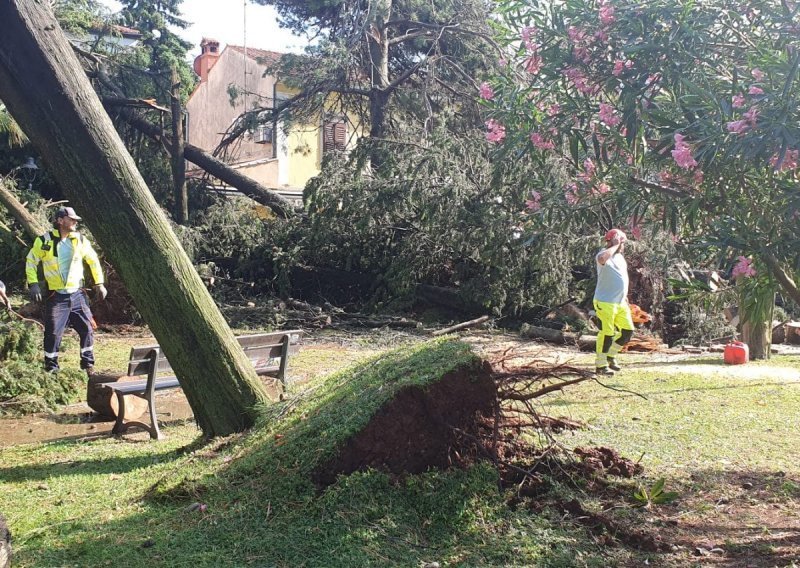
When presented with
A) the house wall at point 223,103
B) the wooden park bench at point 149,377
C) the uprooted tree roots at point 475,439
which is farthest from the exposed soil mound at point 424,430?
the house wall at point 223,103

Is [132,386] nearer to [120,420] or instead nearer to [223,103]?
[120,420]

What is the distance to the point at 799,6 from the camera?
3785 millimetres

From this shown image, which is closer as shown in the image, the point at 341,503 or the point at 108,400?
the point at 341,503

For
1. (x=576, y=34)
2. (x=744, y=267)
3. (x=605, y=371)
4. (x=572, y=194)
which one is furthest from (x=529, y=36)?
(x=605, y=371)

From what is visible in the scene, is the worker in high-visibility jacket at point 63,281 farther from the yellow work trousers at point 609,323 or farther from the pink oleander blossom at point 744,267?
the pink oleander blossom at point 744,267

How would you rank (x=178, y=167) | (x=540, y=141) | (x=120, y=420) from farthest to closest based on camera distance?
(x=178, y=167) → (x=120, y=420) → (x=540, y=141)

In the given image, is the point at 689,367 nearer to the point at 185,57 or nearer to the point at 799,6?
the point at 799,6

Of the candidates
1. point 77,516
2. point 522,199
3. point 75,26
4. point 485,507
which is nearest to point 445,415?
point 485,507

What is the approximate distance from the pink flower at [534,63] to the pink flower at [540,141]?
386 mm

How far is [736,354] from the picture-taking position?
10672mm

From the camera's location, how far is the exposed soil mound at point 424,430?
427 cm

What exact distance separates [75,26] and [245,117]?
3960 mm

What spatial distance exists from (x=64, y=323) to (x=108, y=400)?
1780mm

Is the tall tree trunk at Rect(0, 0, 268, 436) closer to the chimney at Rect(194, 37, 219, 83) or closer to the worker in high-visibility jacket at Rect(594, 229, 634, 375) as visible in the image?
the worker in high-visibility jacket at Rect(594, 229, 634, 375)
